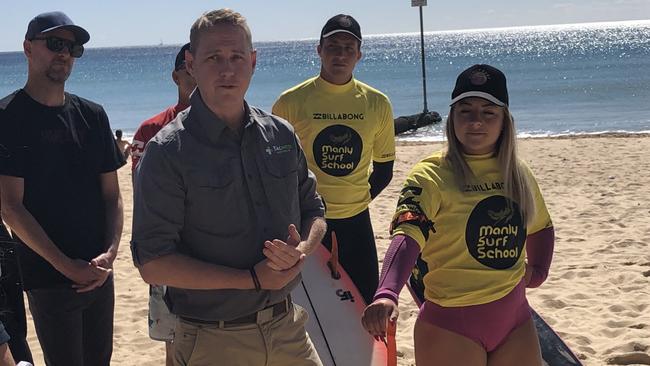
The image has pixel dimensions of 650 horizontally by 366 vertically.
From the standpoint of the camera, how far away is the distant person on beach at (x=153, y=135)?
144 inches

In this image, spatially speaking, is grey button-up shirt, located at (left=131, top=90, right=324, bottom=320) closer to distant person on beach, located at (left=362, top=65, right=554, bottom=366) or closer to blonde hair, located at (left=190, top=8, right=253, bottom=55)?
blonde hair, located at (left=190, top=8, right=253, bottom=55)

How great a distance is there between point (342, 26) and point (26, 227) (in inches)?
89.2

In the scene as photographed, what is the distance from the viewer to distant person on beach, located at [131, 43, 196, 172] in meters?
3.89

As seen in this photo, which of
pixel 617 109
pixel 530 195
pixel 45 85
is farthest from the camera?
pixel 617 109

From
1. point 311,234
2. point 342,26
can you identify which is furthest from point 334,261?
point 311,234

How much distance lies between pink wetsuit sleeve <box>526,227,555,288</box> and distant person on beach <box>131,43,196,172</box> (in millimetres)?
2170

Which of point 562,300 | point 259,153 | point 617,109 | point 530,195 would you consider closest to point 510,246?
point 530,195

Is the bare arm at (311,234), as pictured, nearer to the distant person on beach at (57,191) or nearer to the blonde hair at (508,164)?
the blonde hair at (508,164)

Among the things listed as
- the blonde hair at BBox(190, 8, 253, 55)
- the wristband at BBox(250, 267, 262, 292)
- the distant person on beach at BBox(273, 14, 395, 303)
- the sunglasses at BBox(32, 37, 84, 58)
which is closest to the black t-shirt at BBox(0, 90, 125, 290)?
the sunglasses at BBox(32, 37, 84, 58)

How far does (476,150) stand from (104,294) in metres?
2.01

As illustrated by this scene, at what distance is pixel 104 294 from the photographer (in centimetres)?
338

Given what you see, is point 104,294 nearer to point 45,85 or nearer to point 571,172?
point 45,85

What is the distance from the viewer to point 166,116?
3963mm

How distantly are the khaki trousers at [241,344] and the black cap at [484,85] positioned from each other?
118cm
